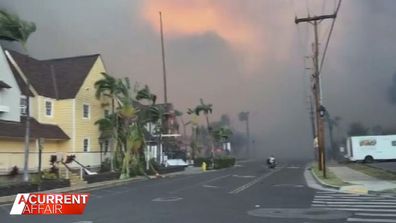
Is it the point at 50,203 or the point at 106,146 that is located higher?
the point at 106,146

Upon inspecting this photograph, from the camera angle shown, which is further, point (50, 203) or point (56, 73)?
point (56, 73)

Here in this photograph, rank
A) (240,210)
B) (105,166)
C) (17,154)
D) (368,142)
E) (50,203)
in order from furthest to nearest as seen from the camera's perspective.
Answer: (368,142) → (105,166) → (17,154) → (240,210) → (50,203)

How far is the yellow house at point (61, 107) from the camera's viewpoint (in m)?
42.9

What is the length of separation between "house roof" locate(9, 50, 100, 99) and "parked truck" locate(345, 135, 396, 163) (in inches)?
1359

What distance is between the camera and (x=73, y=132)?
47.3 m

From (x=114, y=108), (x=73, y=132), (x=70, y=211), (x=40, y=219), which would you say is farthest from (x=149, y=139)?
(x=70, y=211)

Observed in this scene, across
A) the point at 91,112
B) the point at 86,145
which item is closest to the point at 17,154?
the point at 86,145

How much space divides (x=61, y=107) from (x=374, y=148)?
39235 millimetres

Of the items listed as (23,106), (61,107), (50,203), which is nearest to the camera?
(50,203)

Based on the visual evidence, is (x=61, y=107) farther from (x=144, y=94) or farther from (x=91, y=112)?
(x=144, y=94)

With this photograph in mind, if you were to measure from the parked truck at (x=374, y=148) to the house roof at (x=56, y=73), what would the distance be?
34.5 m

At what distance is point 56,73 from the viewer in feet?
169

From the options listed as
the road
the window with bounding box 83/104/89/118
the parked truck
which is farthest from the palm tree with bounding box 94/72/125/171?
the parked truck

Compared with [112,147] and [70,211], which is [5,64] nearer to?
[112,147]
